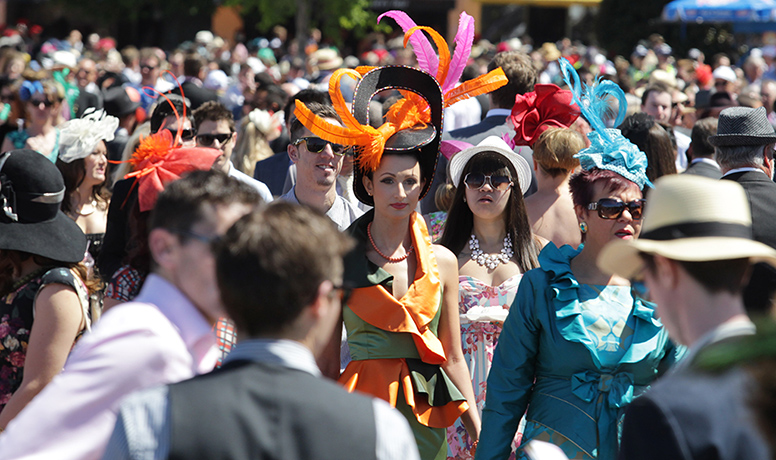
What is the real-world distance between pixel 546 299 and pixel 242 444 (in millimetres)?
1928

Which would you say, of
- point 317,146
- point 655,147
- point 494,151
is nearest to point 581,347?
point 494,151

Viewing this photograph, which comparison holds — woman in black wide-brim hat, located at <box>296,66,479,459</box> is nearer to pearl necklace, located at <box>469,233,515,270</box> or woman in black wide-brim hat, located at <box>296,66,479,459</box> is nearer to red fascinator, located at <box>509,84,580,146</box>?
pearl necklace, located at <box>469,233,515,270</box>

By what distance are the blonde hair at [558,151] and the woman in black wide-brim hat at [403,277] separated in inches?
54.0

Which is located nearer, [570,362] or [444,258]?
[570,362]

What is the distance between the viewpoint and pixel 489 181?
14.9ft

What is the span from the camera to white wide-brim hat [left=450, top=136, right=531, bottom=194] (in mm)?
4676

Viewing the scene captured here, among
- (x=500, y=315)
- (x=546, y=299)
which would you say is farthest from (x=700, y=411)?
(x=500, y=315)

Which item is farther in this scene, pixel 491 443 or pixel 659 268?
pixel 491 443

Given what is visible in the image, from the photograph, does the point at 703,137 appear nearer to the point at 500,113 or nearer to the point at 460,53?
the point at 500,113

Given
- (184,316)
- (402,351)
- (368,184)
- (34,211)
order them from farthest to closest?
1. (368,184)
2. (402,351)
3. (34,211)
4. (184,316)

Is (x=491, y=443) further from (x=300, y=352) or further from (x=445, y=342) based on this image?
(x=300, y=352)

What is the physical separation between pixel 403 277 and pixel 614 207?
92 cm

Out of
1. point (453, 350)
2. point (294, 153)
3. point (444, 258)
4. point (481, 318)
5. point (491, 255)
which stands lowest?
point (481, 318)

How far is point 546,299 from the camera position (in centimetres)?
339
